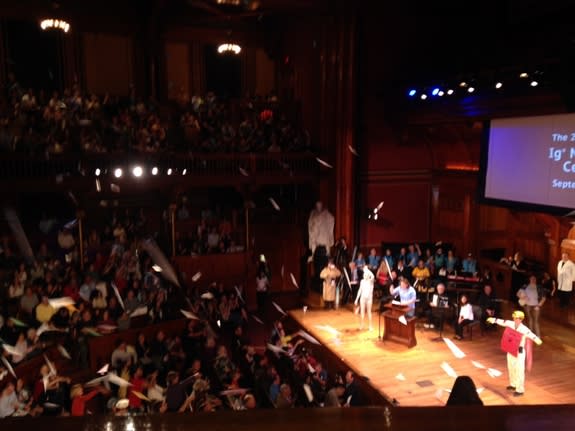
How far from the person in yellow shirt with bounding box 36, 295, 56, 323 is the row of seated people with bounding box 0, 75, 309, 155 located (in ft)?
13.1

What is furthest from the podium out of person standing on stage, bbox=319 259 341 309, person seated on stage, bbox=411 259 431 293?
person standing on stage, bbox=319 259 341 309

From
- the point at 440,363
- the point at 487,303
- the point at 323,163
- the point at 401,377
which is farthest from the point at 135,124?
the point at 487,303

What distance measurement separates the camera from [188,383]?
28.3 ft

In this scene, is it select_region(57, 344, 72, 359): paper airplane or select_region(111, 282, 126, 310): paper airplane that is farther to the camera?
select_region(111, 282, 126, 310): paper airplane

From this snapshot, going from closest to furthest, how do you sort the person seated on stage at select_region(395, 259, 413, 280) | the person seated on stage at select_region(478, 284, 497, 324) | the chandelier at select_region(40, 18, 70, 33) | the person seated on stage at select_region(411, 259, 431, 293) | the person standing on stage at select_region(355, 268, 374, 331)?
the person seated on stage at select_region(478, 284, 497, 324)
the person standing on stage at select_region(355, 268, 374, 331)
the person seated on stage at select_region(411, 259, 431, 293)
the person seated on stage at select_region(395, 259, 413, 280)
the chandelier at select_region(40, 18, 70, 33)

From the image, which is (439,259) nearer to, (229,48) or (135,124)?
(135,124)

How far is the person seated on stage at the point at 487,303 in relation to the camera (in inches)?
444

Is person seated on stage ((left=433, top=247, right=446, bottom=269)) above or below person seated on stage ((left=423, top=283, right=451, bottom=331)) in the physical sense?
above

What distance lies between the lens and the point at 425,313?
41.0ft

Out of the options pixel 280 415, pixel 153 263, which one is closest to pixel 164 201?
pixel 153 263

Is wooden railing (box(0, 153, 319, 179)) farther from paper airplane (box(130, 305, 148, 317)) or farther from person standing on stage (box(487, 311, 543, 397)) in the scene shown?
person standing on stage (box(487, 311, 543, 397))

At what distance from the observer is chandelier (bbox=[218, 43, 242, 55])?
681 inches

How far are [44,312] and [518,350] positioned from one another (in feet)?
27.4

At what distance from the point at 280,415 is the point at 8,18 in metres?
16.3
